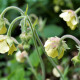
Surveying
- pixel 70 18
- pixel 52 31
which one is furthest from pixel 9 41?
pixel 52 31

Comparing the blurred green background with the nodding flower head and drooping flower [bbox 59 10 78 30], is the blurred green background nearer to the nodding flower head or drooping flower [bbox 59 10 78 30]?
drooping flower [bbox 59 10 78 30]

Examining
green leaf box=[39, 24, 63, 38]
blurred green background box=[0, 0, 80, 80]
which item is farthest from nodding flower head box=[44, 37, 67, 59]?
green leaf box=[39, 24, 63, 38]

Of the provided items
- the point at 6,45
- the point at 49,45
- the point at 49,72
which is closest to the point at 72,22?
the point at 49,45

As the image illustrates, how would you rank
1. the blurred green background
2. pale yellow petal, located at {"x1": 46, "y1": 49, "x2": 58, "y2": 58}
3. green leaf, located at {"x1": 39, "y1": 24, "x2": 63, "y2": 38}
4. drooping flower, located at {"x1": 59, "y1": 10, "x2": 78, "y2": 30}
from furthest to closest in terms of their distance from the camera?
1. green leaf, located at {"x1": 39, "y1": 24, "x2": 63, "y2": 38}
2. the blurred green background
3. drooping flower, located at {"x1": 59, "y1": 10, "x2": 78, "y2": 30}
4. pale yellow petal, located at {"x1": 46, "y1": 49, "x2": 58, "y2": 58}

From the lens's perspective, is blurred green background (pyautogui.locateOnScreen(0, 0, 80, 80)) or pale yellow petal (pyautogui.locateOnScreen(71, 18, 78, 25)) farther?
blurred green background (pyautogui.locateOnScreen(0, 0, 80, 80))

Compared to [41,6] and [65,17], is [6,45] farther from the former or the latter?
[41,6]

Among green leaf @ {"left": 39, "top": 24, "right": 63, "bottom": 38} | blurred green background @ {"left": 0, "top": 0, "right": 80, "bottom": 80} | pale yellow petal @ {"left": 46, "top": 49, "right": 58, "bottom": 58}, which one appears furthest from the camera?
green leaf @ {"left": 39, "top": 24, "right": 63, "bottom": 38}

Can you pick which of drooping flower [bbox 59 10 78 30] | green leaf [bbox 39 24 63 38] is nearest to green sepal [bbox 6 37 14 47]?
drooping flower [bbox 59 10 78 30]

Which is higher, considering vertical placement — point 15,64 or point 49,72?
point 15,64

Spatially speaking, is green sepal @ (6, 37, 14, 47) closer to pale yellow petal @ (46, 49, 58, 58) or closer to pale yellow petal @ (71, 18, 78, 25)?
pale yellow petal @ (46, 49, 58, 58)

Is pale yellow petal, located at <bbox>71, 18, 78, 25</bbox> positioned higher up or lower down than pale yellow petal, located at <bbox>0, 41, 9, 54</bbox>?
lower down

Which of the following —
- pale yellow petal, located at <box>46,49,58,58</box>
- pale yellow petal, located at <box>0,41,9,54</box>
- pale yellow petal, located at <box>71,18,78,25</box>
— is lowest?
pale yellow petal, located at <box>46,49,58,58</box>
